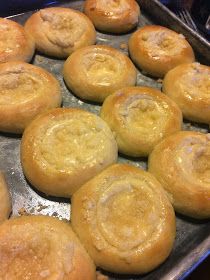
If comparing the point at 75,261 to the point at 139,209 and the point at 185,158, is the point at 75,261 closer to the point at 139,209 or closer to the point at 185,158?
the point at 139,209

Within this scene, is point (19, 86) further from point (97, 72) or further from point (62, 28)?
point (62, 28)

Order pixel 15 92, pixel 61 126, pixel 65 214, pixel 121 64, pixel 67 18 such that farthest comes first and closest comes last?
pixel 67 18, pixel 121 64, pixel 15 92, pixel 61 126, pixel 65 214

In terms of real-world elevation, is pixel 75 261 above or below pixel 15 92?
below

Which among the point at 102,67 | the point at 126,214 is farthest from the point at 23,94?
the point at 126,214

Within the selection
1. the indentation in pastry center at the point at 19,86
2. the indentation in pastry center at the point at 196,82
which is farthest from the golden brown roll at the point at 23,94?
the indentation in pastry center at the point at 196,82

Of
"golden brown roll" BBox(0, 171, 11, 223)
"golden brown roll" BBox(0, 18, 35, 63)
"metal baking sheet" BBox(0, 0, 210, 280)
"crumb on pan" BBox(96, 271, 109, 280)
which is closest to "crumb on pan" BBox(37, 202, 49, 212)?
"metal baking sheet" BBox(0, 0, 210, 280)

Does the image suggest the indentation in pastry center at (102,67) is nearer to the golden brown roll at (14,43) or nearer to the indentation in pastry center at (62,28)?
the indentation in pastry center at (62,28)

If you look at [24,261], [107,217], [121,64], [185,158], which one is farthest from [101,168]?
[121,64]
